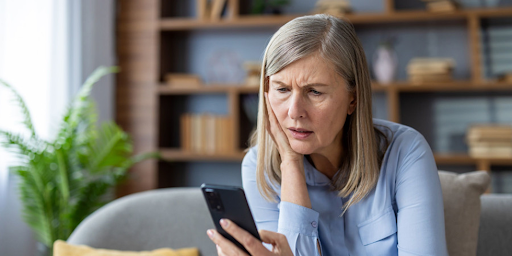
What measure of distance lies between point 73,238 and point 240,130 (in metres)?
1.84

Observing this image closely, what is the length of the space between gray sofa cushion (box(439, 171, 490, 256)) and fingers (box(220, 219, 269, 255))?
0.70m

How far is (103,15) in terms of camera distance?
3.26 metres

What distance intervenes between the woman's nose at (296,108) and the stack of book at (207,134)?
6.87ft

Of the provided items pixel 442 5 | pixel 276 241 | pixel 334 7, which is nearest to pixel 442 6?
pixel 442 5

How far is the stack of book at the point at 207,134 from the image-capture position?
321 centimetres

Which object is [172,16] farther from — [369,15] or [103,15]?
[369,15]

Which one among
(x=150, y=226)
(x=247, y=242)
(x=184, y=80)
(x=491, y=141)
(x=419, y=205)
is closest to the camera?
(x=247, y=242)

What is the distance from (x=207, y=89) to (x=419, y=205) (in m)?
2.32

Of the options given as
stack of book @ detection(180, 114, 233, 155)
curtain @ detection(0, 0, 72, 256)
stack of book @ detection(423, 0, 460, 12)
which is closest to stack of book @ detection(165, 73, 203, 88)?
stack of book @ detection(180, 114, 233, 155)

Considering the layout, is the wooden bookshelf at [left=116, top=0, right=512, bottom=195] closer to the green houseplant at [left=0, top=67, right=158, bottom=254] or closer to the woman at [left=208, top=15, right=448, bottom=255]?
the green houseplant at [left=0, top=67, right=158, bottom=254]

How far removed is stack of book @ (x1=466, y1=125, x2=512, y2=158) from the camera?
109 inches

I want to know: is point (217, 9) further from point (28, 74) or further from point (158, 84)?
point (28, 74)

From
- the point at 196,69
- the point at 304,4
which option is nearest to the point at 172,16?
the point at 196,69

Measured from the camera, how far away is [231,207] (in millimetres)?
931
